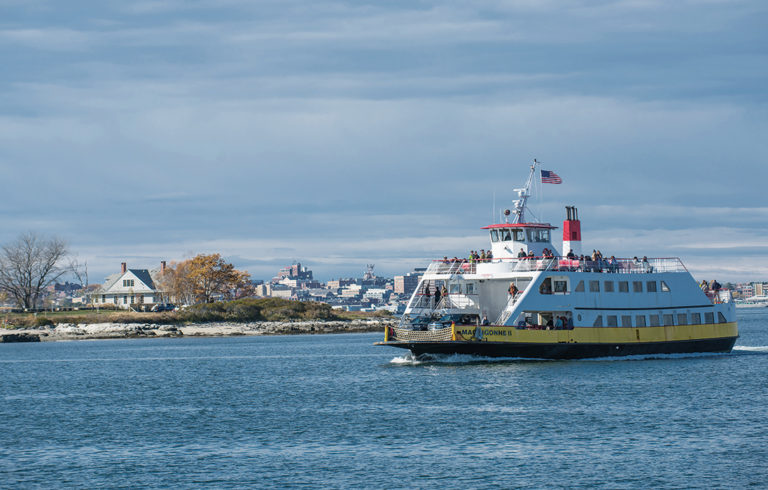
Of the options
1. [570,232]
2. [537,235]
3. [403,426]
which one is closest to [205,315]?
[570,232]

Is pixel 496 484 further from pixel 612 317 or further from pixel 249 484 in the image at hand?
pixel 612 317

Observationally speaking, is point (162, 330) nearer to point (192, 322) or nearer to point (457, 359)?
point (192, 322)

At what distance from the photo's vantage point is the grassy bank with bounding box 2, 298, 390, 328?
4705 inches

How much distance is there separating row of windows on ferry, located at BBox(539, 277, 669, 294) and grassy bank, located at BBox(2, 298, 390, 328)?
3062 inches

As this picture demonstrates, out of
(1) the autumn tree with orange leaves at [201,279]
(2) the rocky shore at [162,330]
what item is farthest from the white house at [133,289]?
(2) the rocky shore at [162,330]

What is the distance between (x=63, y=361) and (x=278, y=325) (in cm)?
5477

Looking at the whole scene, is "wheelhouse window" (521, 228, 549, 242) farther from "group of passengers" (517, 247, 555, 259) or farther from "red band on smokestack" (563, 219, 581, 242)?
"red band on smokestack" (563, 219, 581, 242)

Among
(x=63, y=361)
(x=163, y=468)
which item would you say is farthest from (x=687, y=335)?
(x=63, y=361)

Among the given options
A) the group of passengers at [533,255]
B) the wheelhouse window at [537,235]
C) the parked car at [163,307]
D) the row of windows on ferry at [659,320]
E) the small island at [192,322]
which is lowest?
the row of windows on ferry at [659,320]

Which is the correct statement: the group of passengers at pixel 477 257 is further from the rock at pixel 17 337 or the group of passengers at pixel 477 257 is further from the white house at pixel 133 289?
the white house at pixel 133 289

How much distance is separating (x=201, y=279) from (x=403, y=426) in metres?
107

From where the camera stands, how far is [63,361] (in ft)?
238

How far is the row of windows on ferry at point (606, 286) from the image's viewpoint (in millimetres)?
52562

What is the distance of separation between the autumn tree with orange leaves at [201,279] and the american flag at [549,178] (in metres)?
85.1
